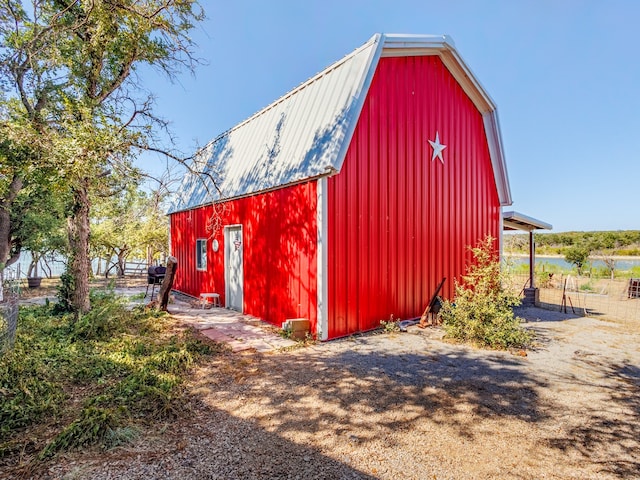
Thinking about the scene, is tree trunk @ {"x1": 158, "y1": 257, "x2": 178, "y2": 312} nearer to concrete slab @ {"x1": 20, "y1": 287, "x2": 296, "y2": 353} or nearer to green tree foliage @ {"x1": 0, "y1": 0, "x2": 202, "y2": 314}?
concrete slab @ {"x1": 20, "y1": 287, "x2": 296, "y2": 353}

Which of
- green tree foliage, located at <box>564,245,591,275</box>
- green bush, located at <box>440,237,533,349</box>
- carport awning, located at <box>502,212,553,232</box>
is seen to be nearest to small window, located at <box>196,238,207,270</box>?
green bush, located at <box>440,237,533,349</box>

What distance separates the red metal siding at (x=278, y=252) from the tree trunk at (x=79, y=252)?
301cm

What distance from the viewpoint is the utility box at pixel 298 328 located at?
5.44 meters

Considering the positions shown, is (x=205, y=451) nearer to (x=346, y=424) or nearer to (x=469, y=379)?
(x=346, y=424)

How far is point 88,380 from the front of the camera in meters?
3.69

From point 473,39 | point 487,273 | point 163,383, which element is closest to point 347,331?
point 487,273

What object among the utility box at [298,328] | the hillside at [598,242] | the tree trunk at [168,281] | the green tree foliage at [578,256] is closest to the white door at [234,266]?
the tree trunk at [168,281]

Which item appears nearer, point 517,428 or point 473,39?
point 517,428

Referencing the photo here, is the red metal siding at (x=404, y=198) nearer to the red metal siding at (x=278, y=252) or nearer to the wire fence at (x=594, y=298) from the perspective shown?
the red metal siding at (x=278, y=252)

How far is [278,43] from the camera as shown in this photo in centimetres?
989

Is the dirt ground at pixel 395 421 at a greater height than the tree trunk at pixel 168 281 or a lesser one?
lesser

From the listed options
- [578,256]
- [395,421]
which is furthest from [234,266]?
[578,256]

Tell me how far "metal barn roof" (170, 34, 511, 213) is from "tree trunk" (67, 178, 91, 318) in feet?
7.98

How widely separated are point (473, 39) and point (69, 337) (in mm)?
11598
